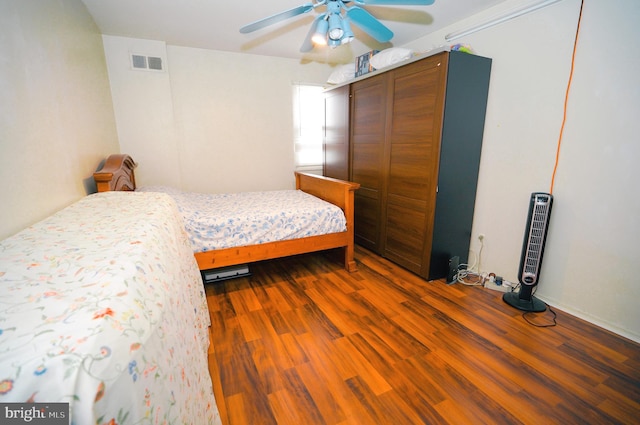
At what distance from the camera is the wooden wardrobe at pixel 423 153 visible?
221 cm

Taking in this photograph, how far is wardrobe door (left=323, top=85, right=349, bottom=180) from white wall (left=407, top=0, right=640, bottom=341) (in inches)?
58.1

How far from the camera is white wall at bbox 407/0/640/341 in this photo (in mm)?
1681

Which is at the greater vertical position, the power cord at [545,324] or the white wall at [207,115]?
the white wall at [207,115]

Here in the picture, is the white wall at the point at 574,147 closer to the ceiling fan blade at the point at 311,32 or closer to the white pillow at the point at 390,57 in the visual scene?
the white pillow at the point at 390,57

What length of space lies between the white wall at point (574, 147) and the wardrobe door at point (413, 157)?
57cm

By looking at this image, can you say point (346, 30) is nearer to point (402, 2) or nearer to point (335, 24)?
point (335, 24)

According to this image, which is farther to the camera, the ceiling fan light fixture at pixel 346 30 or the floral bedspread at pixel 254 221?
the floral bedspread at pixel 254 221

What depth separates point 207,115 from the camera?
137 inches

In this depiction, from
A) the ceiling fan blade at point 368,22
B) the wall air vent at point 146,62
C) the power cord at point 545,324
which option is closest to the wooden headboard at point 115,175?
the wall air vent at point 146,62

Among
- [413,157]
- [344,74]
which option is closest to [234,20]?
[344,74]

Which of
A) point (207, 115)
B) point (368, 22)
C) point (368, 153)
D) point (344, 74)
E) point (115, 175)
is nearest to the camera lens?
point (368, 22)

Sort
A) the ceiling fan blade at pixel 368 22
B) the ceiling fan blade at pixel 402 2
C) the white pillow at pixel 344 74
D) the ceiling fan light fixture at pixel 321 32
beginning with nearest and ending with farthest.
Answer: the ceiling fan blade at pixel 402 2, the ceiling fan blade at pixel 368 22, the ceiling fan light fixture at pixel 321 32, the white pillow at pixel 344 74

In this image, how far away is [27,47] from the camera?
1.47 m

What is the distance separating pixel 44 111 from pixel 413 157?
263 centimetres
